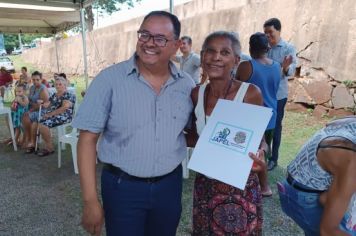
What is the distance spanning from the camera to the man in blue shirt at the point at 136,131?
53.7 inches

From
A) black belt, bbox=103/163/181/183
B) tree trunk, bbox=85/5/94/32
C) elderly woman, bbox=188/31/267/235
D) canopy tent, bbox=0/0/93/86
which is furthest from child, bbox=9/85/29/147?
tree trunk, bbox=85/5/94/32

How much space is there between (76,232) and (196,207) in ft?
5.11

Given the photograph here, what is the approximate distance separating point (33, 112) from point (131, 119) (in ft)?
14.4

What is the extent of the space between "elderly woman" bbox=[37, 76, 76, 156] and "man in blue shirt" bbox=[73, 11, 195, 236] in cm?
364

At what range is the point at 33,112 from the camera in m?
5.20

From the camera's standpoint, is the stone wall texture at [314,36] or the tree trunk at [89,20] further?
the tree trunk at [89,20]

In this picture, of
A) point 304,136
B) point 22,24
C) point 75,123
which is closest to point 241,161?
point 75,123

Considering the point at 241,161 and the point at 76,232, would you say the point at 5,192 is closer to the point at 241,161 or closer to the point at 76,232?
the point at 76,232

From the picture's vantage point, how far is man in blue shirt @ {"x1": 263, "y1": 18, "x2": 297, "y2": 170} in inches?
148

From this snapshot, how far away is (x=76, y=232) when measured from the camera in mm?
2748

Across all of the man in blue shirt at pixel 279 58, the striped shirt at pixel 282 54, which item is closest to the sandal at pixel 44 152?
the man in blue shirt at pixel 279 58

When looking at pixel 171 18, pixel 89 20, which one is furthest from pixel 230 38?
pixel 89 20

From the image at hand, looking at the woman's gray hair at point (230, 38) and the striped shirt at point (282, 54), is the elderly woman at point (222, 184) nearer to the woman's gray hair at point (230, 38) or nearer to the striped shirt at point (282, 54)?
the woman's gray hair at point (230, 38)

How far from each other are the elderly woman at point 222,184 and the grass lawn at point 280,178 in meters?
1.20
